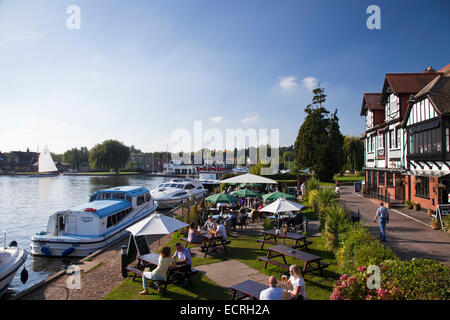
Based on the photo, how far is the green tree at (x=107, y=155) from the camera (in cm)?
9600

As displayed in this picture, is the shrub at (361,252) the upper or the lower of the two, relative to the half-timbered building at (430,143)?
lower

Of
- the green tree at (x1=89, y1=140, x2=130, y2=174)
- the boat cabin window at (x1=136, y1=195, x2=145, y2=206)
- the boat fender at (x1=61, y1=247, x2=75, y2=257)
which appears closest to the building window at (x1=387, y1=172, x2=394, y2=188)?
the boat cabin window at (x1=136, y1=195, x2=145, y2=206)

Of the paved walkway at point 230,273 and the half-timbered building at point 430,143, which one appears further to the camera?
the half-timbered building at point 430,143

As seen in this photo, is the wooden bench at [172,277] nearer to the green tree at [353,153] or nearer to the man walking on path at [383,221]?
the man walking on path at [383,221]

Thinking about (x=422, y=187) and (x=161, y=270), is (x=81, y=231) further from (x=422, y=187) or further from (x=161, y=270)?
(x=422, y=187)

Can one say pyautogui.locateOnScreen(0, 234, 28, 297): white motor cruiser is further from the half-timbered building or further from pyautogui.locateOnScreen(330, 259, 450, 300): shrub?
the half-timbered building

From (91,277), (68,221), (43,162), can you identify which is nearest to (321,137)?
(68,221)

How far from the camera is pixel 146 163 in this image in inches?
5517

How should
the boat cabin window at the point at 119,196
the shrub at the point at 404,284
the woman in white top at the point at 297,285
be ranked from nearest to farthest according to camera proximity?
the shrub at the point at 404,284 → the woman in white top at the point at 297,285 → the boat cabin window at the point at 119,196

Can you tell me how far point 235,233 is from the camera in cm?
1532

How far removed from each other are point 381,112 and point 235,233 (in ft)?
70.6

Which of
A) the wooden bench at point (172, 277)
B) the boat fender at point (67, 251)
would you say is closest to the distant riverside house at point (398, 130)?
the wooden bench at point (172, 277)

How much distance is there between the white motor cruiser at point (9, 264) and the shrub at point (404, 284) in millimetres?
10770
